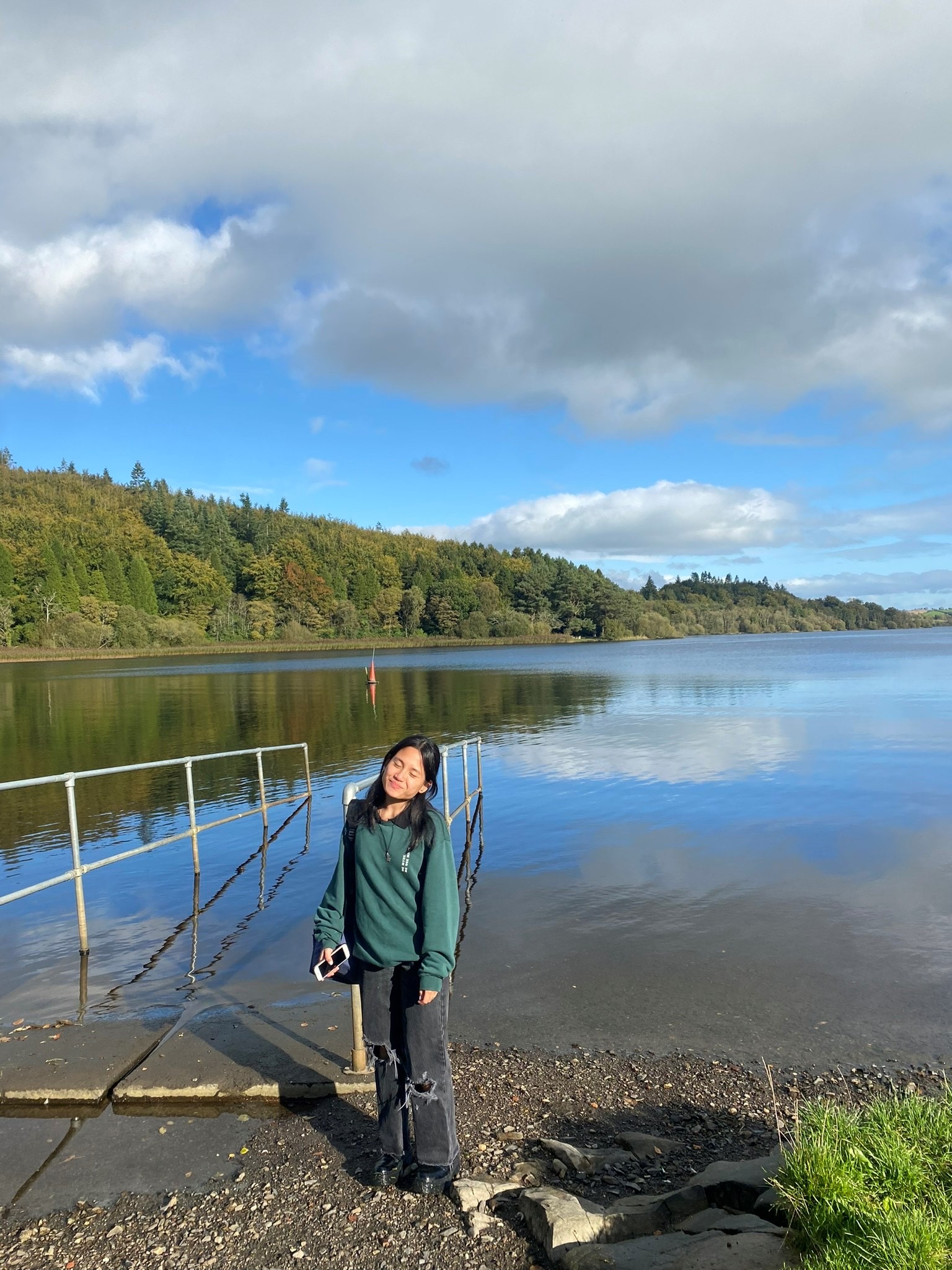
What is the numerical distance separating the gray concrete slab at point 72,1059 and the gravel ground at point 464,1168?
Answer: 112 centimetres

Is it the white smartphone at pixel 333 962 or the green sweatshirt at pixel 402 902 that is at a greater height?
the green sweatshirt at pixel 402 902

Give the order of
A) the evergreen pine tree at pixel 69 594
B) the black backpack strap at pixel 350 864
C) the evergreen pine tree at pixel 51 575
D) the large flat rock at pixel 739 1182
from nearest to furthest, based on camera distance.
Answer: the large flat rock at pixel 739 1182, the black backpack strap at pixel 350 864, the evergreen pine tree at pixel 51 575, the evergreen pine tree at pixel 69 594

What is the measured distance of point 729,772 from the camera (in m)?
18.5

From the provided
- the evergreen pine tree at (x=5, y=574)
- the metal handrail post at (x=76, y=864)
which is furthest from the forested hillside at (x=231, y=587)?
the metal handrail post at (x=76, y=864)

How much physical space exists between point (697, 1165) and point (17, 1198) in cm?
325

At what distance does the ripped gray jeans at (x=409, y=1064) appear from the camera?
382 cm

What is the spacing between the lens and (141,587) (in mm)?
142625

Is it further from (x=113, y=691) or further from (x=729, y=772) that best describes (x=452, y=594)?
(x=729, y=772)

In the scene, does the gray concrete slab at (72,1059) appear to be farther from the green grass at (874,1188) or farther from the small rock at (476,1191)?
the green grass at (874,1188)

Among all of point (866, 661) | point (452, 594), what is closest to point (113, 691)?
point (866, 661)

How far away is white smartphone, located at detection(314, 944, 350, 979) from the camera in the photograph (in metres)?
3.86

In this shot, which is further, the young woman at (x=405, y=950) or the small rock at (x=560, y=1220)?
the young woman at (x=405, y=950)

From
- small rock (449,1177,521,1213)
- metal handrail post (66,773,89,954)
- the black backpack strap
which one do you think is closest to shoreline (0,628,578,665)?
metal handrail post (66,773,89,954)

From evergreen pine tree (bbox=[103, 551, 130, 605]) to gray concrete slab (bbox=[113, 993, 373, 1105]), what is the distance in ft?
472
